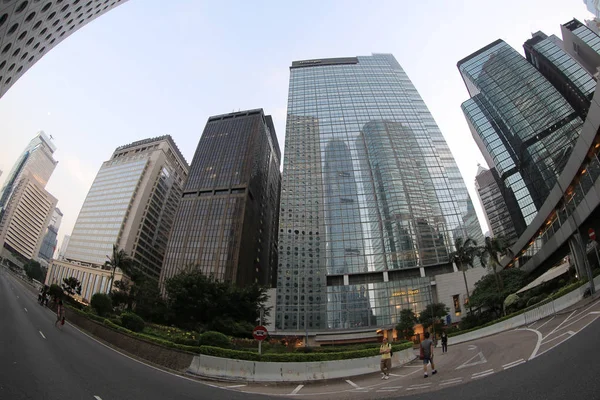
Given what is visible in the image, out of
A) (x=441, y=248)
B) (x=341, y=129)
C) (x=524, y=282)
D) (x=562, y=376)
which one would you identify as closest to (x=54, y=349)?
(x=562, y=376)

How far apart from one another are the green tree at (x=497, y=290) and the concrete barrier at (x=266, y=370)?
30.6 m

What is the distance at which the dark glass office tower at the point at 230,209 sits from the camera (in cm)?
8938

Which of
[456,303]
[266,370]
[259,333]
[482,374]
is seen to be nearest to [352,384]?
[266,370]

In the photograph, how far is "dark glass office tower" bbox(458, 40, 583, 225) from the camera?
251ft

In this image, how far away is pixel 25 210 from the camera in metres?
189

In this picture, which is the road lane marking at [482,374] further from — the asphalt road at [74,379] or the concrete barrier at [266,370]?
the asphalt road at [74,379]

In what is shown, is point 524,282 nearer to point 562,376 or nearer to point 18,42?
point 562,376

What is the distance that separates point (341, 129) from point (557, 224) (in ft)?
211

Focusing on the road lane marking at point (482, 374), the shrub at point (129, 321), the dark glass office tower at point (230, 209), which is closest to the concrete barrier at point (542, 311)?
the road lane marking at point (482, 374)

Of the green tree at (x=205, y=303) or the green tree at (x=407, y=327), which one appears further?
the green tree at (x=407, y=327)

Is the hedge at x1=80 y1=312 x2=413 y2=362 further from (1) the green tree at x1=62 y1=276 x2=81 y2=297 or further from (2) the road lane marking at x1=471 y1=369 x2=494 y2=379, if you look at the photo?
(1) the green tree at x1=62 y1=276 x2=81 y2=297

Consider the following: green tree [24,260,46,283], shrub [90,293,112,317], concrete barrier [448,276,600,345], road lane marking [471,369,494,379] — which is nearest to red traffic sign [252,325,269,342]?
road lane marking [471,369,494,379]

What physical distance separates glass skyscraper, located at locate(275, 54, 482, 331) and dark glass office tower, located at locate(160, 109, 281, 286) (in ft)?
60.5

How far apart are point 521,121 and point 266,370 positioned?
101775 mm
